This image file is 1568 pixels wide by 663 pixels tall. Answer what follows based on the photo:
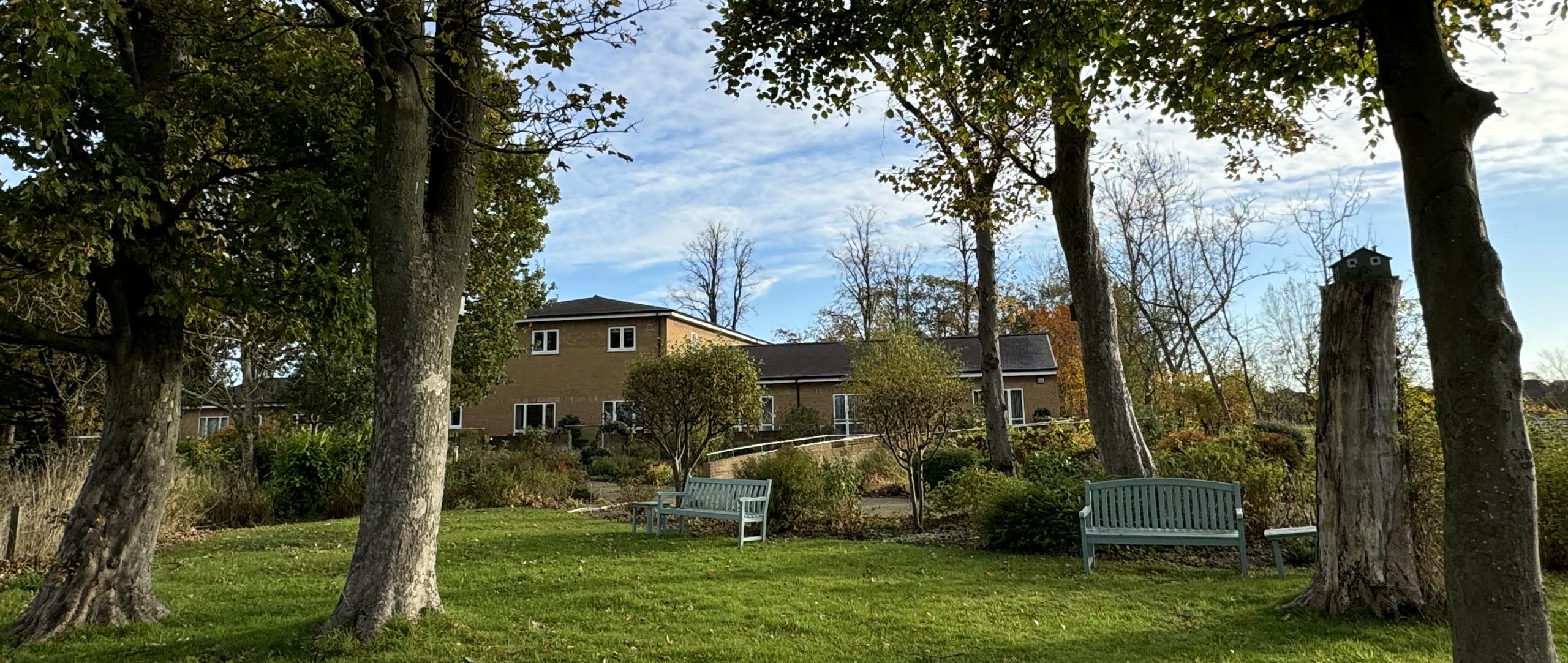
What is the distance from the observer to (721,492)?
11445 mm

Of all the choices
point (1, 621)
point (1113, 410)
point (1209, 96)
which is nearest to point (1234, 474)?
point (1113, 410)

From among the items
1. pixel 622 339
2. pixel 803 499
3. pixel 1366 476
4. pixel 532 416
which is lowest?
pixel 803 499

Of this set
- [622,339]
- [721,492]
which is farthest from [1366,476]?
[622,339]

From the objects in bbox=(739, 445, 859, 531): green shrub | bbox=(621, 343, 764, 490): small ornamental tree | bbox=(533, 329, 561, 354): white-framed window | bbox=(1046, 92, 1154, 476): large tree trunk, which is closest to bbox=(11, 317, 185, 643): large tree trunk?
bbox=(739, 445, 859, 531): green shrub

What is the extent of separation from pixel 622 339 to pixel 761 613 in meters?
26.8

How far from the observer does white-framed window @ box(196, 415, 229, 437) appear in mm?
39000

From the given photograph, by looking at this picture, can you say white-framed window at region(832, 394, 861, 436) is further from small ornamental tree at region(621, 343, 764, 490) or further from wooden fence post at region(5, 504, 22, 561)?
wooden fence post at region(5, 504, 22, 561)

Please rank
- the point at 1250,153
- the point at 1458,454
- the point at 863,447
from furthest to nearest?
1. the point at 863,447
2. the point at 1250,153
3. the point at 1458,454

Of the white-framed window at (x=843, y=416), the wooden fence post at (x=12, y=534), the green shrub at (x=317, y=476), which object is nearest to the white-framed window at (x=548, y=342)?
the white-framed window at (x=843, y=416)

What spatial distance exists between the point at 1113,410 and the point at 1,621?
37.6ft

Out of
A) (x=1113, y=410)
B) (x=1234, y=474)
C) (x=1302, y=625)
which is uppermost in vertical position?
(x=1113, y=410)

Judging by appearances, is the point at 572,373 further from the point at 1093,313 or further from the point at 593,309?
the point at 1093,313

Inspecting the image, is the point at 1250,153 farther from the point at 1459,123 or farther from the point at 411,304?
the point at 411,304

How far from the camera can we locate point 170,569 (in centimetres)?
891
